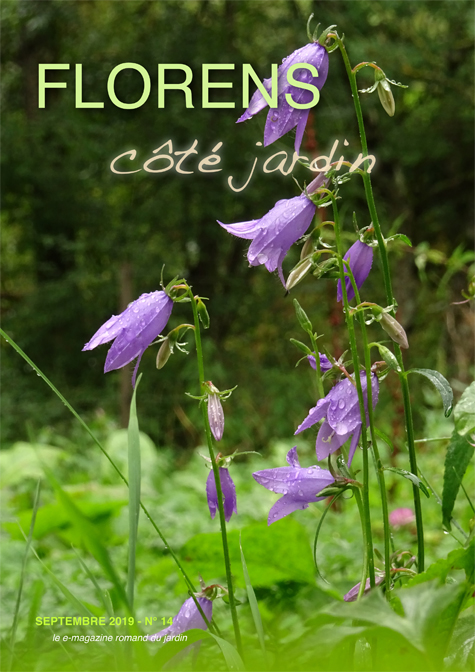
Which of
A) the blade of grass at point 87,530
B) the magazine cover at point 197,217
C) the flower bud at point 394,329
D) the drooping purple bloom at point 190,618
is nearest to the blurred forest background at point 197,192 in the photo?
the magazine cover at point 197,217

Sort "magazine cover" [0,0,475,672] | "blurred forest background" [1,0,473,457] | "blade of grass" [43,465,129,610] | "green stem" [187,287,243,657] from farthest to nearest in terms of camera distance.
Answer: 1. "blurred forest background" [1,0,473,457]
2. "magazine cover" [0,0,475,672]
3. "green stem" [187,287,243,657]
4. "blade of grass" [43,465,129,610]

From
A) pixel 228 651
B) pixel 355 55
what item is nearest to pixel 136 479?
pixel 228 651

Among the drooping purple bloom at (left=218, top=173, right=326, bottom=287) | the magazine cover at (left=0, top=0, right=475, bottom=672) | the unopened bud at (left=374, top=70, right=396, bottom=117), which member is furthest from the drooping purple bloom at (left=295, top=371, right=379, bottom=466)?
the magazine cover at (left=0, top=0, right=475, bottom=672)

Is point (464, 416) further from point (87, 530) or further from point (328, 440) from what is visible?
point (87, 530)

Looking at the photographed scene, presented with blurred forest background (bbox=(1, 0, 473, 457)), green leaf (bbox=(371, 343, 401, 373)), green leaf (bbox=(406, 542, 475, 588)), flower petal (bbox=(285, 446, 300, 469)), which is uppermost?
blurred forest background (bbox=(1, 0, 473, 457))

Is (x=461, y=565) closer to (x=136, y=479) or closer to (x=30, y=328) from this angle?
(x=136, y=479)

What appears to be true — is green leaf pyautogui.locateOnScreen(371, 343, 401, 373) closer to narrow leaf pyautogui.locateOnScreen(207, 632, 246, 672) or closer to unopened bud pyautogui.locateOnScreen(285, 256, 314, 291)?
unopened bud pyautogui.locateOnScreen(285, 256, 314, 291)
